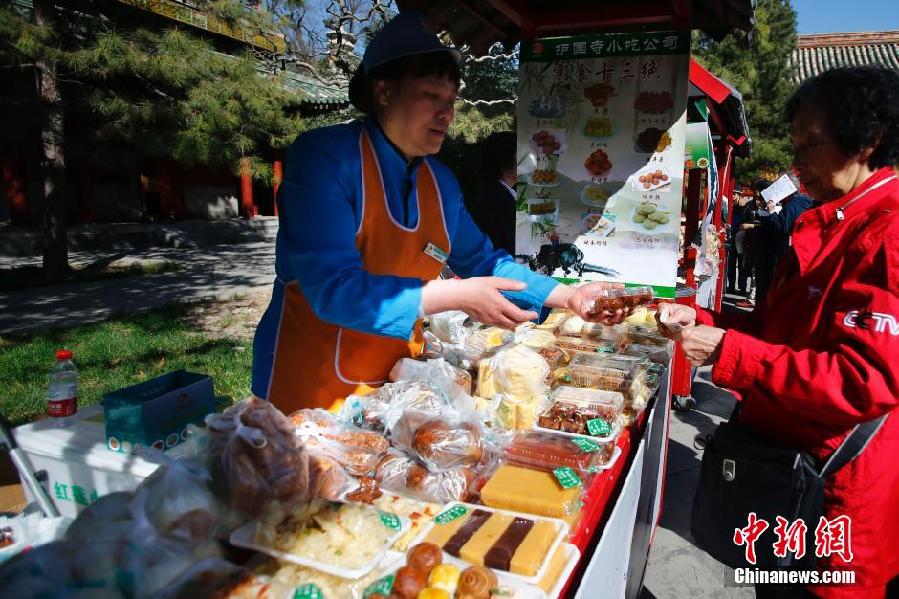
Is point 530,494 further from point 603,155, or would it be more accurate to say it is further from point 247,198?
point 247,198

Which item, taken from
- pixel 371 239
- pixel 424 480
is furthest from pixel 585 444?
pixel 371 239

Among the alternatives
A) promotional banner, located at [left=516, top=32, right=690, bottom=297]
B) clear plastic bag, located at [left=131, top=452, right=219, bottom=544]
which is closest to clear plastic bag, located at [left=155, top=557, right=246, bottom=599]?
clear plastic bag, located at [left=131, top=452, right=219, bottom=544]

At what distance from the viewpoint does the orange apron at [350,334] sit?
6.21 feet

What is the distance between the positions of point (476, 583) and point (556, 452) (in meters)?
0.65

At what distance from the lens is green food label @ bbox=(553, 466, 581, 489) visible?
1488 mm

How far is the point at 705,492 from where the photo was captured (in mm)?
1952

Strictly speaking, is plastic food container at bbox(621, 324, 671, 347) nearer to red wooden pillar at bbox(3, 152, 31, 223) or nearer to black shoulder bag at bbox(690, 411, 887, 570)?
black shoulder bag at bbox(690, 411, 887, 570)

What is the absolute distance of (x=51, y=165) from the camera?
8703 millimetres

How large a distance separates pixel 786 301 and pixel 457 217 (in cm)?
120

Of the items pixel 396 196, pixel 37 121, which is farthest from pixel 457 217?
pixel 37 121

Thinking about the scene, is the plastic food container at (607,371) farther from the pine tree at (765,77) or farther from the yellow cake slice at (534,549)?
the pine tree at (765,77)

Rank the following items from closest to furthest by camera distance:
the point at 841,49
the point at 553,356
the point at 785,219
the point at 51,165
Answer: the point at 553,356 → the point at 785,219 → the point at 51,165 → the point at 841,49

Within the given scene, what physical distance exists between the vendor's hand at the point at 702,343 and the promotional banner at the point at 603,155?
1843mm

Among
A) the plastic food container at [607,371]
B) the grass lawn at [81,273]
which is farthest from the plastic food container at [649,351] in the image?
the grass lawn at [81,273]
